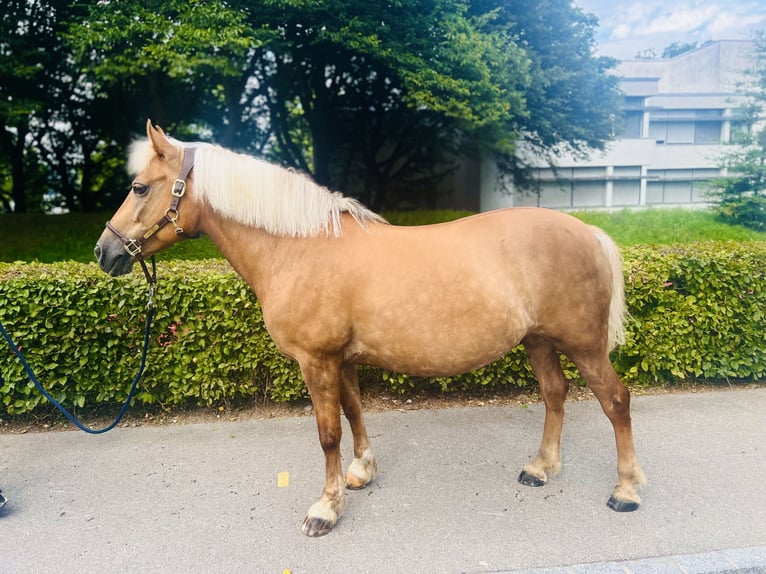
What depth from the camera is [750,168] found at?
44.8 ft

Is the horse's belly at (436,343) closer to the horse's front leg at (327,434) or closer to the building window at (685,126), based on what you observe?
the horse's front leg at (327,434)

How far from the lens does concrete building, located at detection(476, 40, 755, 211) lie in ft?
83.8

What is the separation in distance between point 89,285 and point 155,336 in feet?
2.21

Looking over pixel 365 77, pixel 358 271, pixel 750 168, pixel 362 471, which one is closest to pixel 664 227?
pixel 750 168

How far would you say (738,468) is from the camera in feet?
11.4

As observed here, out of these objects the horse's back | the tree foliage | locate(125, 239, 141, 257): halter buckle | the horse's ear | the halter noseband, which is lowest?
the horse's back

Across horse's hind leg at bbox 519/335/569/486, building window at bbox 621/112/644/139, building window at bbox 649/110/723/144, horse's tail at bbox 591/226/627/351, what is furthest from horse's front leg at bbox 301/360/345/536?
building window at bbox 649/110/723/144

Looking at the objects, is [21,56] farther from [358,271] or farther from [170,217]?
[358,271]

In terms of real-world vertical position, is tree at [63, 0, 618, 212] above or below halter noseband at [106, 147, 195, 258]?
above

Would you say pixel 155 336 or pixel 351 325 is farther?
pixel 155 336

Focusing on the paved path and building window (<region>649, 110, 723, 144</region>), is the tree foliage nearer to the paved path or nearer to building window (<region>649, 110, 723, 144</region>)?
the paved path

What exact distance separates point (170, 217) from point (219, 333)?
1876 mm

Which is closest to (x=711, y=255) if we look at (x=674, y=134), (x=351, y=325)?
(x=351, y=325)

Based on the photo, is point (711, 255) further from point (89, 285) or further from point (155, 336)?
point (89, 285)
